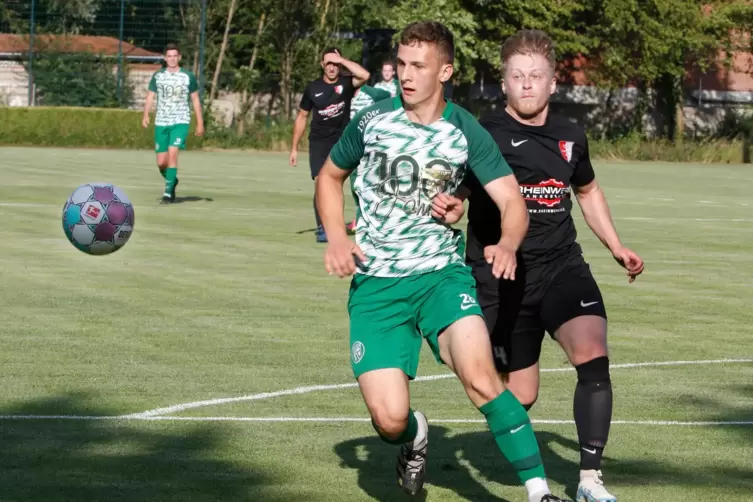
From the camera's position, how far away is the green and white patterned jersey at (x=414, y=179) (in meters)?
6.07

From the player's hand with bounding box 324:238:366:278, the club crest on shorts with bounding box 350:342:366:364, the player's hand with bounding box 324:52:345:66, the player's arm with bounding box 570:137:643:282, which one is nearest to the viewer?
the player's hand with bounding box 324:238:366:278

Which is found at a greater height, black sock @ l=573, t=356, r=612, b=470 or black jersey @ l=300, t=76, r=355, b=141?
black jersey @ l=300, t=76, r=355, b=141

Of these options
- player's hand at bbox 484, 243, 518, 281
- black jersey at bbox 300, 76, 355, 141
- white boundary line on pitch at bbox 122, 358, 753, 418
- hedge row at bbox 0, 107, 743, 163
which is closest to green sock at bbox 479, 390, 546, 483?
player's hand at bbox 484, 243, 518, 281

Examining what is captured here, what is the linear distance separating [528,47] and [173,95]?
57.4 feet

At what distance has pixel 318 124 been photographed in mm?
17688

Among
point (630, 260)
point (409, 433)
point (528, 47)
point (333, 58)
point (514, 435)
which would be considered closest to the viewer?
point (514, 435)

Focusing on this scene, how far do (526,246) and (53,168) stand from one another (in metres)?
26.6

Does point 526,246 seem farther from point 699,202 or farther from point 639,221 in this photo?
point 699,202

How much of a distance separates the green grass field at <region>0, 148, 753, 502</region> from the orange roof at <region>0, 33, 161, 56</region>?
106 feet

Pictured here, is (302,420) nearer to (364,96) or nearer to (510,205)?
(510,205)

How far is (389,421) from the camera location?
19.6 feet

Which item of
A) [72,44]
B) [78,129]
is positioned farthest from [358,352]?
[72,44]

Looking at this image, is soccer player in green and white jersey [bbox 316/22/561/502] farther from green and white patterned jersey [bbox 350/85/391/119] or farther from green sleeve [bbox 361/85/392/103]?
green and white patterned jersey [bbox 350/85/391/119]

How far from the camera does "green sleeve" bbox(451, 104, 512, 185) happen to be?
19.9ft
